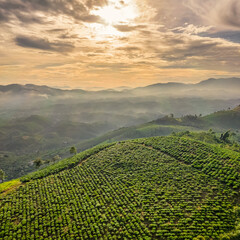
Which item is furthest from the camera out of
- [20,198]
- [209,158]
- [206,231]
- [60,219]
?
[209,158]

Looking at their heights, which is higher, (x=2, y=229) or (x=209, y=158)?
(x=209, y=158)

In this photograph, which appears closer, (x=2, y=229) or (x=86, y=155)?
(x=2, y=229)

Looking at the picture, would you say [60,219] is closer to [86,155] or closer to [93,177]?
[93,177]

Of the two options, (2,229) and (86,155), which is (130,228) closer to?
→ (2,229)

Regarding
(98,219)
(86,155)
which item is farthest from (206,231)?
(86,155)

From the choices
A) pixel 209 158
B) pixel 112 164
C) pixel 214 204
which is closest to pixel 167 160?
pixel 209 158

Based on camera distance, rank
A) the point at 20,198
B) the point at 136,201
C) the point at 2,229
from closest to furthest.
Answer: the point at 2,229 < the point at 136,201 < the point at 20,198
